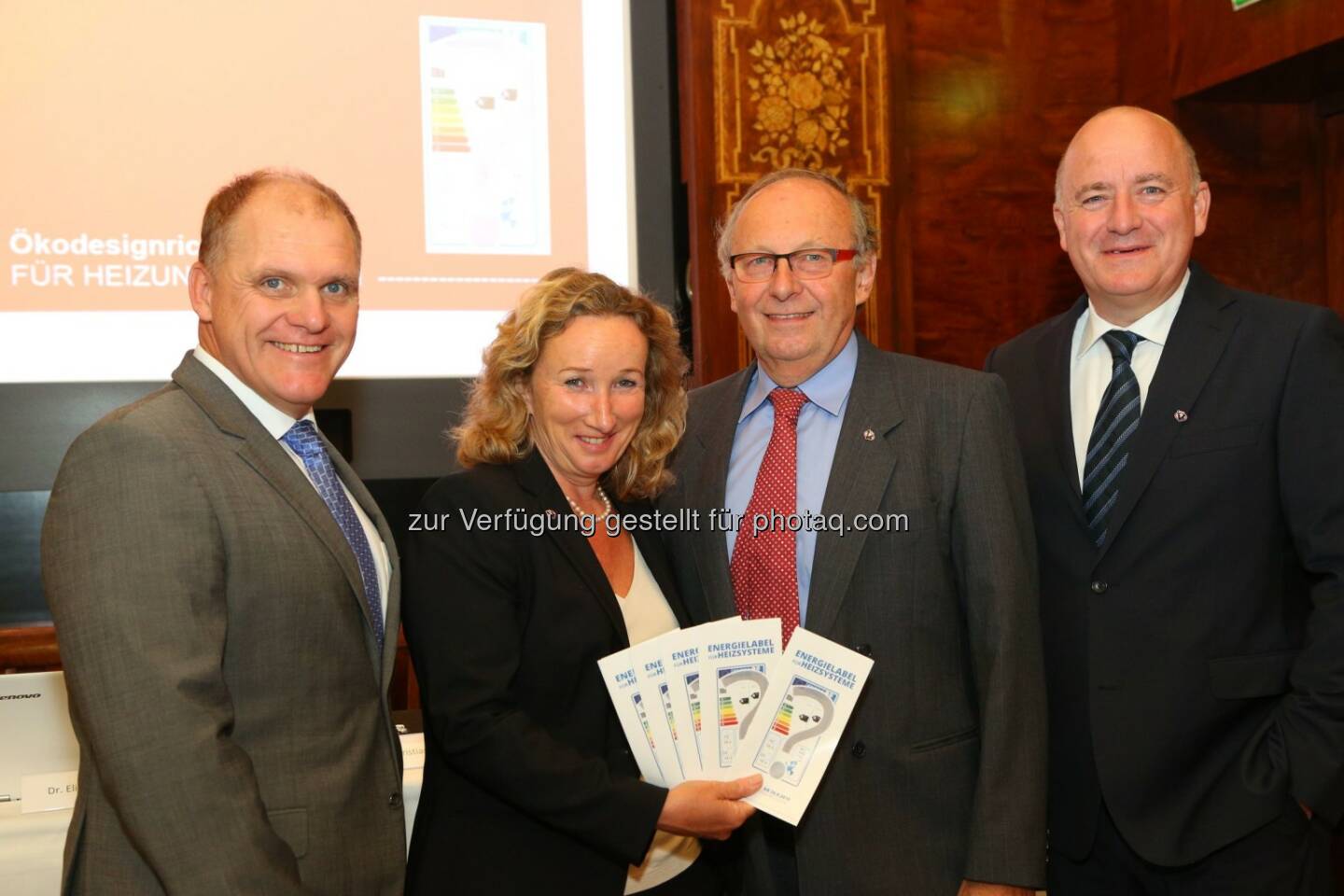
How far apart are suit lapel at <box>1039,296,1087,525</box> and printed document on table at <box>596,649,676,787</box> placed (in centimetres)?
107

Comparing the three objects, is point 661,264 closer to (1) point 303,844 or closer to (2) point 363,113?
(2) point 363,113

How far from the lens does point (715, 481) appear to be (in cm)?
247

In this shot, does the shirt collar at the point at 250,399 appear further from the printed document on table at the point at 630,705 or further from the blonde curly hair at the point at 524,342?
the printed document on table at the point at 630,705

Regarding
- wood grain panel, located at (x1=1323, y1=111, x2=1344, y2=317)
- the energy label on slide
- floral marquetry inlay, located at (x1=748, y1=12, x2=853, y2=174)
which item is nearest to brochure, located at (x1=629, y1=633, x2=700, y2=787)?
the energy label on slide

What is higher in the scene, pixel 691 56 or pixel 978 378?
pixel 691 56

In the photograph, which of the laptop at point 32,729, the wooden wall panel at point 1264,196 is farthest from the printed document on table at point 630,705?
the wooden wall panel at point 1264,196

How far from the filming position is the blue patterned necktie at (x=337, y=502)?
6.53 feet

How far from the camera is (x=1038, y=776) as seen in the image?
220 cm

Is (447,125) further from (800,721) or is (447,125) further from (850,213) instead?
(800,721)

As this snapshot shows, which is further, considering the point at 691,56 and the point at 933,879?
the point at 691,56

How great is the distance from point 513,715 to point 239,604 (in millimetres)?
512

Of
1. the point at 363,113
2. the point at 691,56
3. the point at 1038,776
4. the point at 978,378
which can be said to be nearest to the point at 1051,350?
the point at 978,378

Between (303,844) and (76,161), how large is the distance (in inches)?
108

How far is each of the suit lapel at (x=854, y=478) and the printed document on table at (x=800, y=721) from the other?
0.55 ft
